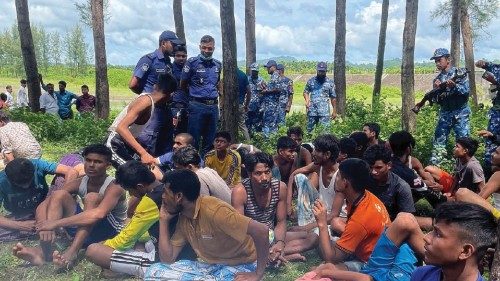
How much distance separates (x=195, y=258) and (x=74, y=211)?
4.09ft

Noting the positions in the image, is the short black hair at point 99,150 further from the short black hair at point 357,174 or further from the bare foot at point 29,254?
the short black hair at point 357,174

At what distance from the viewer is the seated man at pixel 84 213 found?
176 inches

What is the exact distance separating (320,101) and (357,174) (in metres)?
6.50

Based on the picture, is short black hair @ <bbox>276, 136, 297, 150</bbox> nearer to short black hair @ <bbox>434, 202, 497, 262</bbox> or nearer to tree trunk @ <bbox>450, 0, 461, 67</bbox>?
short black hair @ <bbox>434, 202, 497, 262</bbox>

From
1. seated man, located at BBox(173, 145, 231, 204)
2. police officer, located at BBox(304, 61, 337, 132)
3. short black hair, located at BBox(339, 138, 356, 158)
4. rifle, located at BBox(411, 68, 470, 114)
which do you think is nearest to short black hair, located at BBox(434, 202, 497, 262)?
seated man, located at BBox(173, 145, 231, 204)

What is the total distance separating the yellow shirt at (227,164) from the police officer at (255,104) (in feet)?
17.6

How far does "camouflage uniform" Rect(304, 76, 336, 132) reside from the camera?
1015 centimetres

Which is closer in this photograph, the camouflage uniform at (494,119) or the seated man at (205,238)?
the seated man at (205,238)

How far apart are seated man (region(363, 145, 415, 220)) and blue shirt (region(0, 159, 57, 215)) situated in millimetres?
2914

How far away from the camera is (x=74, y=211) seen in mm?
4797

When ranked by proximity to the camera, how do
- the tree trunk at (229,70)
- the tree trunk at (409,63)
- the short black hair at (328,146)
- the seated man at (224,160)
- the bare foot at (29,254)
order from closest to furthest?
the bare foot at (29,254) → the short black hair at (328,146) → the seated man at (224,160) → the tree trunk at (229,70) → the tree trunk at (409,63)

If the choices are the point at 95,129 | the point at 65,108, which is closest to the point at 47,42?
the point at 65,108

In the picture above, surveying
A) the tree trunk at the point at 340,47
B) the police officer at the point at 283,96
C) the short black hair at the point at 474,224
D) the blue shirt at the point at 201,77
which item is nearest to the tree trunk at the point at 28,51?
the police officer at the point at 283,96

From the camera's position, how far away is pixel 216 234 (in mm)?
3951
